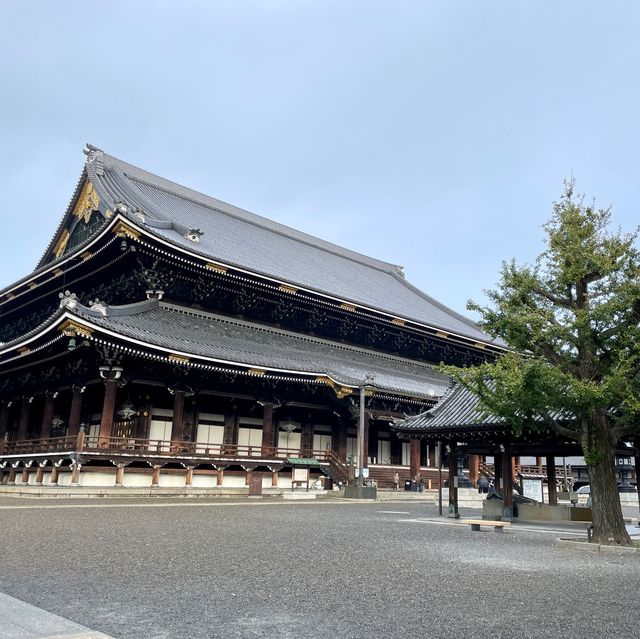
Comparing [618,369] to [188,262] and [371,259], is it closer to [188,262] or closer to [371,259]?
[188,262]

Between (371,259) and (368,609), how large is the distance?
50.4m

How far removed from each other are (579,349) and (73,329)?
1762 cm

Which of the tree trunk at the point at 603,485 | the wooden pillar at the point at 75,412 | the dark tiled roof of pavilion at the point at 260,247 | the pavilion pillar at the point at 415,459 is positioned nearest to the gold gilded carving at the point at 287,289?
the dark tiled roof of pavilion at the point at 260,247

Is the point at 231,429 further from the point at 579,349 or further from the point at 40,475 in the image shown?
the point at 579,349

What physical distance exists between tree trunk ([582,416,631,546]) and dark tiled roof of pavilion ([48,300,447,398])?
15612 millimetres

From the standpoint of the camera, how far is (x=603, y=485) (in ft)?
43.6

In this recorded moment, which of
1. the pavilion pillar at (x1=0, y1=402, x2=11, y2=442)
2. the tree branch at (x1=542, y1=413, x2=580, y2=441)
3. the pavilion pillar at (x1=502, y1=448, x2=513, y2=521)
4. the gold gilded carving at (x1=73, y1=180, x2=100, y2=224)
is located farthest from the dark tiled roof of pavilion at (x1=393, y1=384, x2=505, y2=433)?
the pavilion pillar at (x1=0, y1=402, x2=11, y2=442)

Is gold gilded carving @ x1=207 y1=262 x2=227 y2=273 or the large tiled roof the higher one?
the large tiled roof

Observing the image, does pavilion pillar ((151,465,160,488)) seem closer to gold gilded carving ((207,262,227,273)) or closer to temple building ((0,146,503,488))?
temple building ((0,146,503,488))

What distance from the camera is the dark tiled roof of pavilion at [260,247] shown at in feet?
107

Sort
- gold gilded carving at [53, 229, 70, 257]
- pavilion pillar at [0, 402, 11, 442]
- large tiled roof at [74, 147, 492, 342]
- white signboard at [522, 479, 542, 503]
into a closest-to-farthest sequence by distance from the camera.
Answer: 1. white signboard at [522, 479, 542, 503]
2. large tiled roof at [74, 147, 492, 342]
3. pavilion pillar at [0, 402, 11, 442]
4. gold gilded carving at [53, 229, 70, 257]

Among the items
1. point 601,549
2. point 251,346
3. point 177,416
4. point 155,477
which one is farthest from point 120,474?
point 601,549

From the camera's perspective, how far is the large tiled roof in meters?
32.8

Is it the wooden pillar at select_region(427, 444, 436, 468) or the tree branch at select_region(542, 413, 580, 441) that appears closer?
the tree branch at select_region(542, 413, 580, 441)
